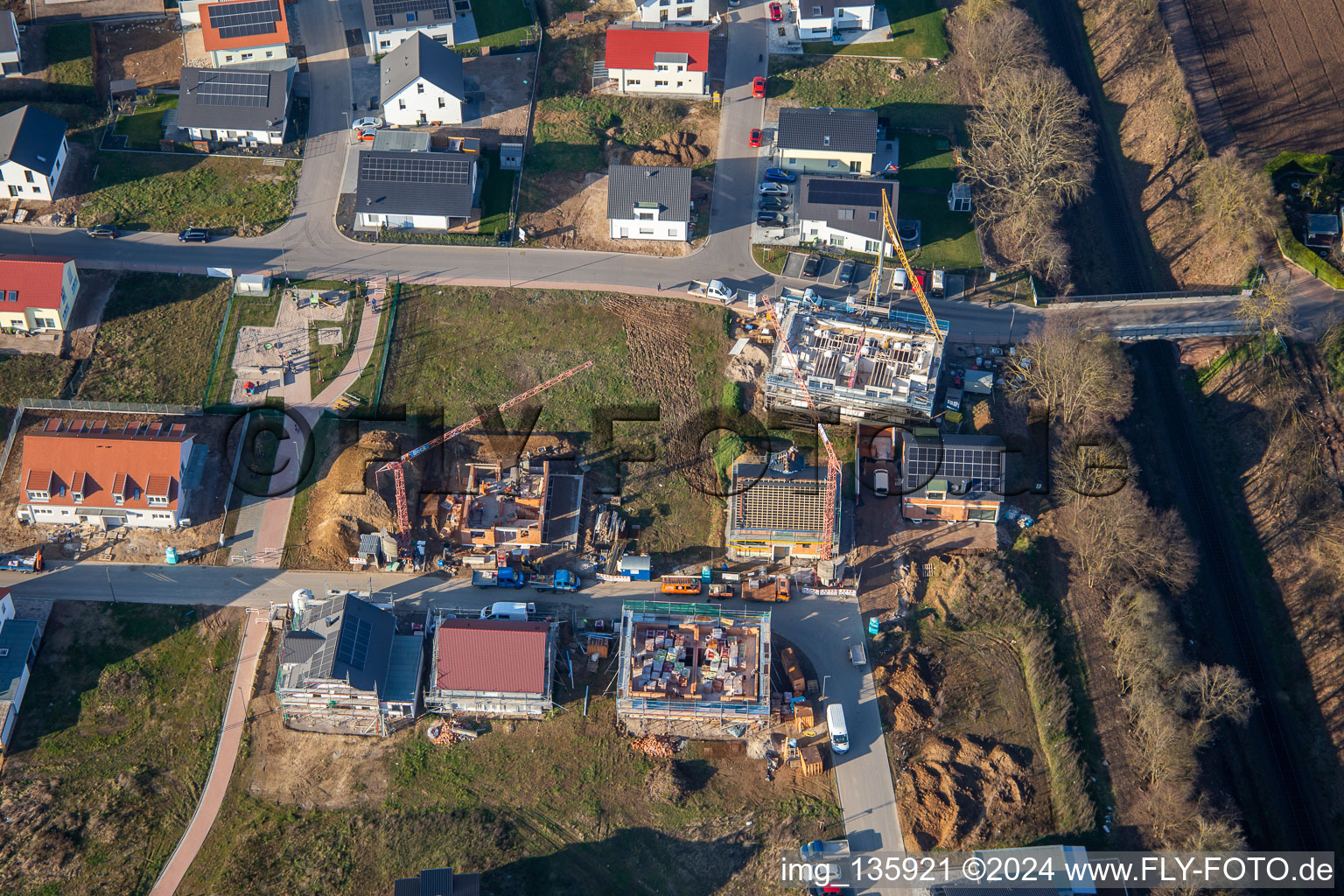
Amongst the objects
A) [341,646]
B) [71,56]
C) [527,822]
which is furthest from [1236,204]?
[71,56]

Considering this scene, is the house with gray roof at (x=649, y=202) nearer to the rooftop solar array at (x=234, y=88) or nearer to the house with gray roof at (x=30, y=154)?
the rooftop solar array at (x=234, y=88)

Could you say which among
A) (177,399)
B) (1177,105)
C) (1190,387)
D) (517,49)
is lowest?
(1190,387)

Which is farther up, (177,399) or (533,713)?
(177,399)

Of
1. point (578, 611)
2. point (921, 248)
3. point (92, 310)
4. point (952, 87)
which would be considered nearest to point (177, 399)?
point (92, 310)

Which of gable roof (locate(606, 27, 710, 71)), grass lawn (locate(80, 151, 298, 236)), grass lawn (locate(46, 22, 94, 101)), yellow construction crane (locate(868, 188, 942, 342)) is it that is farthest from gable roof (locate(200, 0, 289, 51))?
yellow construction crane (locate(868, 188, 942, 342))

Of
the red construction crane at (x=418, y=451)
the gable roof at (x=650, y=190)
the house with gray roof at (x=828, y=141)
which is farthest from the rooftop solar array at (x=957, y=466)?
the house with gray roof at (x=828, y=141)

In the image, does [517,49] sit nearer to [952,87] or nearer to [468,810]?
[952,87]
